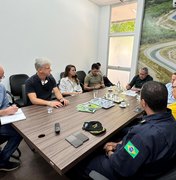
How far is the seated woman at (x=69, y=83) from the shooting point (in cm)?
293

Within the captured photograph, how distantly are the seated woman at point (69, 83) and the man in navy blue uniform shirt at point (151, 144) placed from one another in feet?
6.65

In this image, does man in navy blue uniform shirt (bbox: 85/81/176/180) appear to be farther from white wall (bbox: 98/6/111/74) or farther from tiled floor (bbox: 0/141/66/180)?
white wall (bbox: 98/6/111/74)

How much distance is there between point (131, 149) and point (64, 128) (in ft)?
2.16

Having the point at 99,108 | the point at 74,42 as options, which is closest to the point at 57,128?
the point at 99,108

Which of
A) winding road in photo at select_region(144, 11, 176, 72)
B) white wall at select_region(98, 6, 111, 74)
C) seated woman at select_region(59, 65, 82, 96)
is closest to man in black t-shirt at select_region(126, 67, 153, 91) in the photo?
winding road in photo at select_region(144, 11, 176, 72)

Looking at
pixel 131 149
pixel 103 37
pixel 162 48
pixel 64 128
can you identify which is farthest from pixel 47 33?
pixel 131 149

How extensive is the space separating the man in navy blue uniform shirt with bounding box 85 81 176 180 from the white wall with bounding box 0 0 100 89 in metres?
2.93

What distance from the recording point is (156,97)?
3.27ft

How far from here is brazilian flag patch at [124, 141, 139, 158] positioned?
0.87 metres

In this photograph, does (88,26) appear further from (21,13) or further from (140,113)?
(140,113)

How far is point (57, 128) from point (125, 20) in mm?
4238

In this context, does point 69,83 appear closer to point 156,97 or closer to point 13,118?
point 13,118

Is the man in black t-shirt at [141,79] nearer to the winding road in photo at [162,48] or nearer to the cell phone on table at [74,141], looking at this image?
the winding road in photo at [162,48]

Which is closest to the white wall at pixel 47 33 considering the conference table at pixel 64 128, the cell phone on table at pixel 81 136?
the conference table at pixel 64 128
